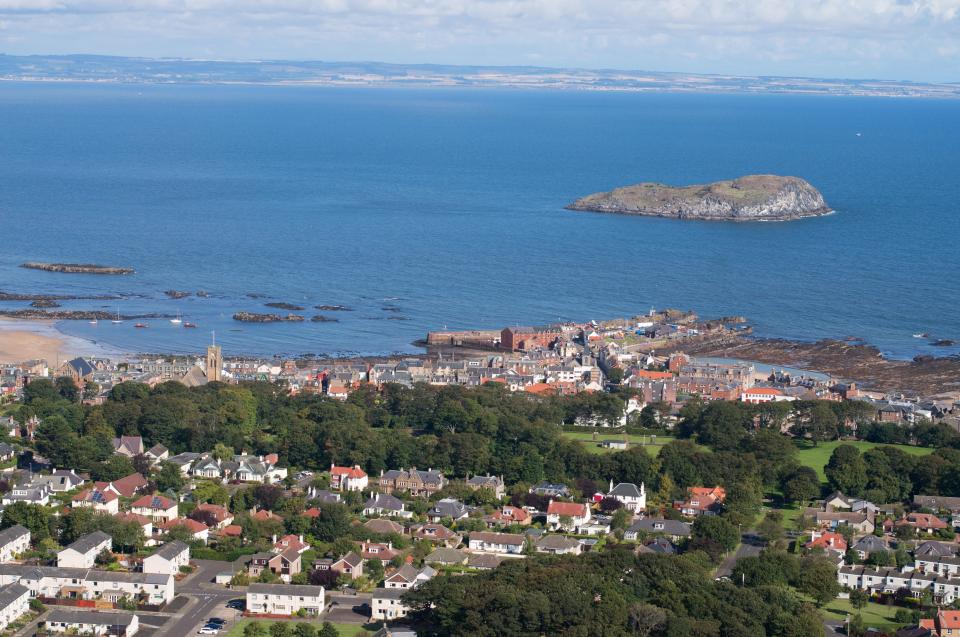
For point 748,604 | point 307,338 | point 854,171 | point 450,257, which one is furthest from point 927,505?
point 854,171

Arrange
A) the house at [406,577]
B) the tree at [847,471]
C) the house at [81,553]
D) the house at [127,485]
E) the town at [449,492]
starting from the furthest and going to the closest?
the tree at [847,471] < the house at [127,485] < the house at [81,553] < the house at [406,577] < the town at [449,492]

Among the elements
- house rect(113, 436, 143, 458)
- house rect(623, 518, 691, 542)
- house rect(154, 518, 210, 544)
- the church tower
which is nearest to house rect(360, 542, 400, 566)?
house rect(154, 518, 210, 544)

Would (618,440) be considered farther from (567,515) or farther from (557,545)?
(557,545)

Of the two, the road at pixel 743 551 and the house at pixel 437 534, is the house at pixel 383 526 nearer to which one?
the house at pixel 437 534

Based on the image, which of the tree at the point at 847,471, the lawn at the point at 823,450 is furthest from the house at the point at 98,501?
the lawn at the point at 823,450

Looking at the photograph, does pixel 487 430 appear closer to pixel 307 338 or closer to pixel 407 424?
pixel 407 424

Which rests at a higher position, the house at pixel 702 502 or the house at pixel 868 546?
the house at pixel 868 546

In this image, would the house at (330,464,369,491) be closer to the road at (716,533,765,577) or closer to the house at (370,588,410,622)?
the house at (370,588,410,622)
